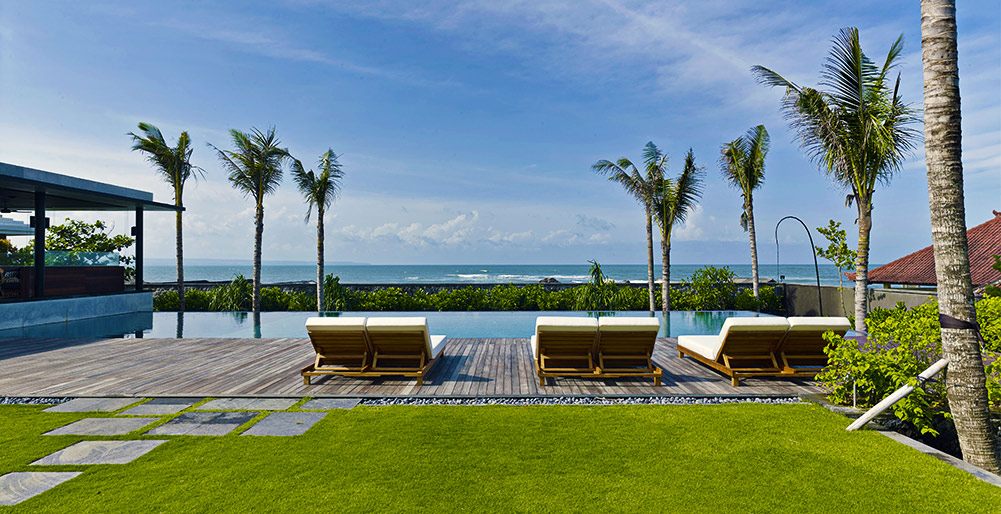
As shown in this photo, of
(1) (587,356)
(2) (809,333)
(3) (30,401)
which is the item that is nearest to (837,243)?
(2) (809,333)

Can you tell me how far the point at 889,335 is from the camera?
448 centimetres

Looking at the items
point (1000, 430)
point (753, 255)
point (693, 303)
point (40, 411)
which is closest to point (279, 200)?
point (40, 411)

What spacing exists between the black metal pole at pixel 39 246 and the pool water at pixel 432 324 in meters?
2.51

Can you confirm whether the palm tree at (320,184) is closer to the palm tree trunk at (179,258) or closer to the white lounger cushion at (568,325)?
the palm tree trunk at (179,258)

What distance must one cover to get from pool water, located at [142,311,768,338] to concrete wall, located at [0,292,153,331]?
1145 millimetres

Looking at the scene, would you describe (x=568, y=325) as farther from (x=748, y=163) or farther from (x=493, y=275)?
(x=493, y=275)

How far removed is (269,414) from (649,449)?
335 cm

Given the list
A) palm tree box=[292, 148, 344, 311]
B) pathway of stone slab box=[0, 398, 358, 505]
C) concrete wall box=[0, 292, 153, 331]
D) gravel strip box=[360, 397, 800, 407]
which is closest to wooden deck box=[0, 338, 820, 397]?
gravel strip box=[360, 397, 800, 407]

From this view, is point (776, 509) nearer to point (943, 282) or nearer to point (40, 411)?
point (943, 282)

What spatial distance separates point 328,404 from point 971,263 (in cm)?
1307

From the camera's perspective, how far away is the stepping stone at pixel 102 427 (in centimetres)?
392

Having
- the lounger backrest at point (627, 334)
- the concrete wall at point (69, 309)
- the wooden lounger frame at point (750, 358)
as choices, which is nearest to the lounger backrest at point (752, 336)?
the wooden lounger frame at point (750, 358)

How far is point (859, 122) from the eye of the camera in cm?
703

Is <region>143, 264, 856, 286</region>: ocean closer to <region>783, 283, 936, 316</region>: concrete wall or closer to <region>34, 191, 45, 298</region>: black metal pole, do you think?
<region>783, 283, 936, 316</region>: concrete wall
